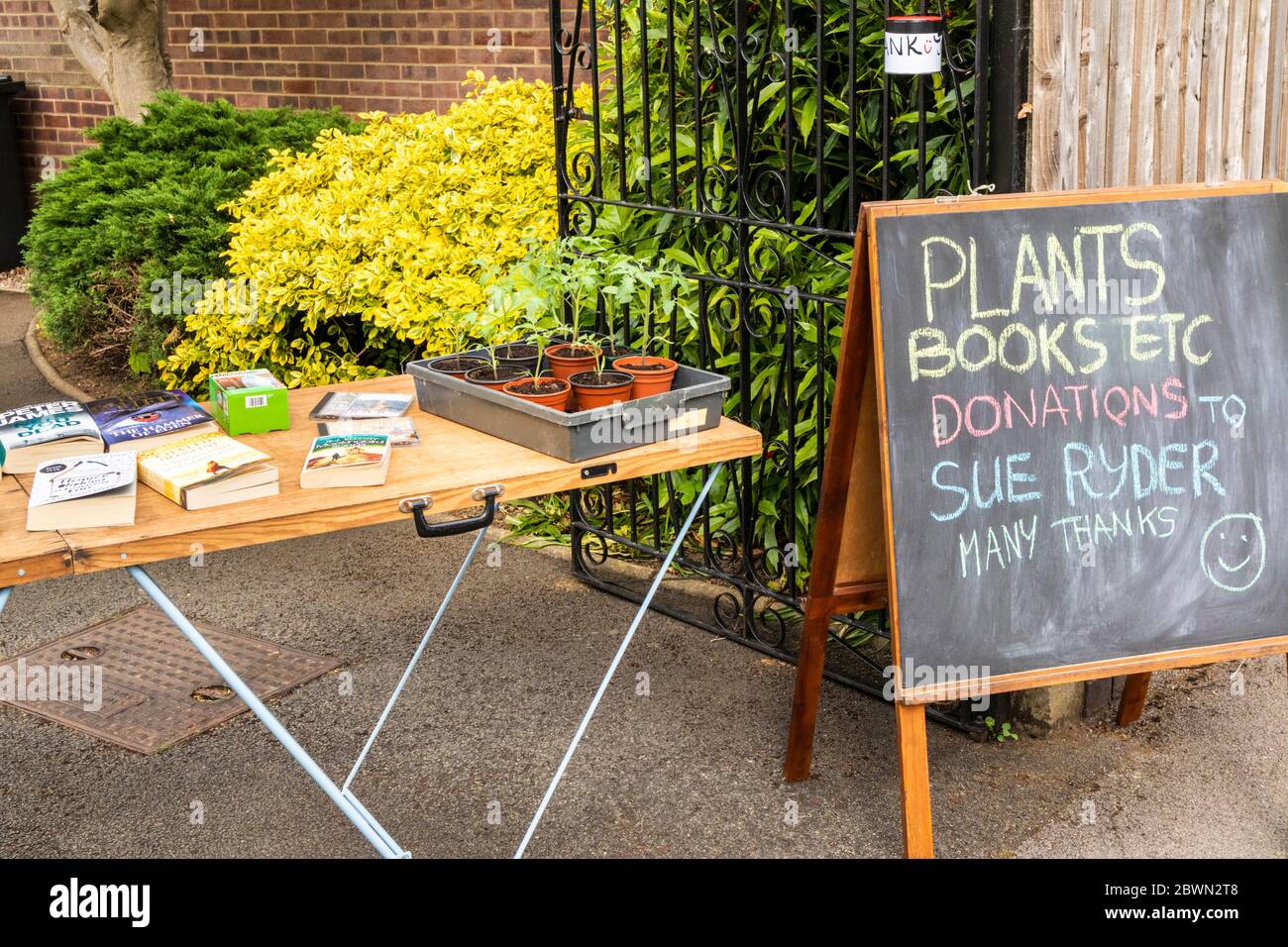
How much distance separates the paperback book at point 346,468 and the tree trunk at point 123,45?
19.3ft

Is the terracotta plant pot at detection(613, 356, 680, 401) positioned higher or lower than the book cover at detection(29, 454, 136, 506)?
higher

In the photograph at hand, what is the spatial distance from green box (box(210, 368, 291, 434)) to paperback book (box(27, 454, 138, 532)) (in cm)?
49

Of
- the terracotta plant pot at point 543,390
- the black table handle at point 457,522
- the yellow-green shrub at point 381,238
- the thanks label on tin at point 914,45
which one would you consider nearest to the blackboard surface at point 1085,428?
the thanks label on tin at point 914,45

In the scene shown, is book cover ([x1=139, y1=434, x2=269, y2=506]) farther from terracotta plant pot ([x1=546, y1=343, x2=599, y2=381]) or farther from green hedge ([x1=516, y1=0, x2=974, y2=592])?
green hedge ([x1=516, y1=0, x2=974, y2=592])

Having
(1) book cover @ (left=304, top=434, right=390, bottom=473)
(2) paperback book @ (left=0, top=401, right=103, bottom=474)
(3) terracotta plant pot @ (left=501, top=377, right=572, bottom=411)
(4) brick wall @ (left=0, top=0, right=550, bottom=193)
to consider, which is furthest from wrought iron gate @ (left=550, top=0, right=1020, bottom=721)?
(4) brick wall @ (left=0, top=0, right=550, bottom=193)

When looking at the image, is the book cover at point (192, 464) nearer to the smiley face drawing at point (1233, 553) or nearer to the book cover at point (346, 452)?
the book cover at point (346, 452)

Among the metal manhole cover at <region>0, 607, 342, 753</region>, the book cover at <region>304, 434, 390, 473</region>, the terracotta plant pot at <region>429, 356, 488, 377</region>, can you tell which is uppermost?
the terracotta plant pot at <region>429, 356, 488, 377</region>

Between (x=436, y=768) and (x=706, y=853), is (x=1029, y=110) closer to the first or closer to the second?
(x=706, y=853)

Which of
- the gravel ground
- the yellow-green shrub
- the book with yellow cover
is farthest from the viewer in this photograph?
the yellow-green shrub

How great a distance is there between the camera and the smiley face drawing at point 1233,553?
321 centimetres

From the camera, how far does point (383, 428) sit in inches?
132

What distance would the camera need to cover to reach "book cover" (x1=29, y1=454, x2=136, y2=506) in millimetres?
2760

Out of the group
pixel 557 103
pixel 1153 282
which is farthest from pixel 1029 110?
pixel 557 103
